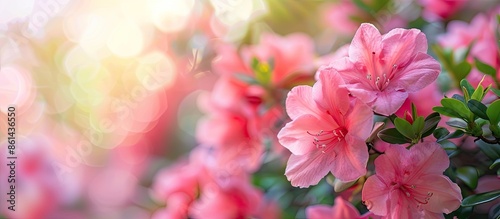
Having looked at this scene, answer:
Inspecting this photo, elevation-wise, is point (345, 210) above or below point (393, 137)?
below

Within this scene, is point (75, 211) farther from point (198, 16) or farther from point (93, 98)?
point (198, 16)

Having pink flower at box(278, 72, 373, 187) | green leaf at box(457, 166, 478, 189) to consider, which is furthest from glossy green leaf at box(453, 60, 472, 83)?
pink flower at box(278, 72, 373, 187)

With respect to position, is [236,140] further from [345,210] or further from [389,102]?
[389,102]

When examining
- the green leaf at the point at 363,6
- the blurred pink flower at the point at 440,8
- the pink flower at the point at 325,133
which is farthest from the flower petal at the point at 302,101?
the blurred pink flower at the point at 440,8

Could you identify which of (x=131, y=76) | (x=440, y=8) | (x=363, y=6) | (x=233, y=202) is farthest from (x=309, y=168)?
(x=131, y=76)

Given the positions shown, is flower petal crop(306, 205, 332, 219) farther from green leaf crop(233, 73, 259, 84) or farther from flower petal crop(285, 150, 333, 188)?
green leaf crop(233, 73, 259, 84)

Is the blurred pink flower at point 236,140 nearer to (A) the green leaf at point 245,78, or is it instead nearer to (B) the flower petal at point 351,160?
(A) the green leaf at point 245,78

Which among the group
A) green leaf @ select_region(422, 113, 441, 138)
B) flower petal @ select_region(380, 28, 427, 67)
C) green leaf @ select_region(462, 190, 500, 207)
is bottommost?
green leaf @ select_region(462, 190, 500, 207)

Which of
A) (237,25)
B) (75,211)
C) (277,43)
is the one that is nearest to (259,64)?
(277,43)
